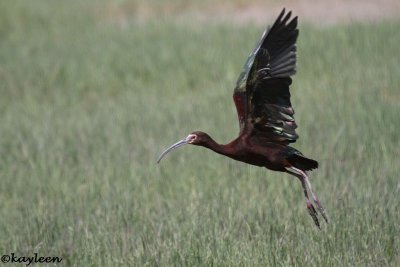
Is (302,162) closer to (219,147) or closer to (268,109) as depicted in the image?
(268,109)

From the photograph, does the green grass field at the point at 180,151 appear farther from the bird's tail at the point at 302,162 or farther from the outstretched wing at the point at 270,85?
the outstretched wing at the point at 270,85

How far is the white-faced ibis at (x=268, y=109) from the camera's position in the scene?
194 inches

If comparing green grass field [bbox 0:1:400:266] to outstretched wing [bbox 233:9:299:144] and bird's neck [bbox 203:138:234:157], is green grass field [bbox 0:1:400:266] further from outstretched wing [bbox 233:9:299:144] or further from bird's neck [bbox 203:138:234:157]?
outstretched wing [bbox 233:9:299:144]

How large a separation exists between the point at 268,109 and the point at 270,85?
6.2 inches

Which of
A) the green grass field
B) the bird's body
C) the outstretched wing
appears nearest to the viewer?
the outstretched wing

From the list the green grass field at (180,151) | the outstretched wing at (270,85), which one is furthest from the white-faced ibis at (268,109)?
the green grass field at (180,151)

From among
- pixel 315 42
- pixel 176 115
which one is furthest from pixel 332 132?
pixel 315 42

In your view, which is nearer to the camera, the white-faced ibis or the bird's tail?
the white-faced ibis

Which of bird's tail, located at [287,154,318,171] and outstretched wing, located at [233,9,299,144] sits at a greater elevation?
outstretched wing, located at [233,9,299,144]

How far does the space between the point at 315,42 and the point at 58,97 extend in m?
3.41

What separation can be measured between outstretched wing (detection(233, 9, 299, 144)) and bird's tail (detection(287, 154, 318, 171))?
13 cm

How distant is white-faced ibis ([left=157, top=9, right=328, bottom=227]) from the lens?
493 centimetres

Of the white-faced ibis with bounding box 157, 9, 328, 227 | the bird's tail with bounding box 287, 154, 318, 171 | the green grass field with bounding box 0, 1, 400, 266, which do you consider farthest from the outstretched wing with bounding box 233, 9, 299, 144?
the green grass field with bounding box 0, 1, 400, 266

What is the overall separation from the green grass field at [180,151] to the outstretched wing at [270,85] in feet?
2.15
